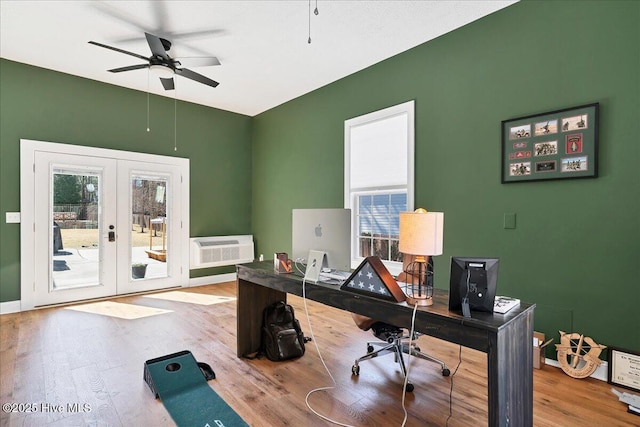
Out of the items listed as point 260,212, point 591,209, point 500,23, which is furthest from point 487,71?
point 260,212

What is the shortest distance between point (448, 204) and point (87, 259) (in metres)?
4.81

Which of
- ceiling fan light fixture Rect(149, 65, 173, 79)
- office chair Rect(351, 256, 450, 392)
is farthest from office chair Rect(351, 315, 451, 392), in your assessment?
ceiling fan light fixture Rect(149, 65, 173, 79)

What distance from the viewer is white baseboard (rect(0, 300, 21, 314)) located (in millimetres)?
4194

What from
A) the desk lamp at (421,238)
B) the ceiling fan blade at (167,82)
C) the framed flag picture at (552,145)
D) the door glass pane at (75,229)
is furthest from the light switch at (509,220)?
the door glass pane at (75,229)

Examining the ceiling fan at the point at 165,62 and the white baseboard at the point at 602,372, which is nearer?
the white baseboard at the point at 602,372

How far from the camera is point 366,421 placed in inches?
79.5

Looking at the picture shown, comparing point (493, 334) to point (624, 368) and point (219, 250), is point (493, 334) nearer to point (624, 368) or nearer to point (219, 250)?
point (624, 368)

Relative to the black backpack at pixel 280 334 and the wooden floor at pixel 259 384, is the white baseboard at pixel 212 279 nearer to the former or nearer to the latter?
the wooden floor at pixel 259 384

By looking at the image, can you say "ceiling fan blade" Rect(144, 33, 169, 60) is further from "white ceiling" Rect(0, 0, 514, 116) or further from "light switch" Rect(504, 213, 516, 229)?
"light switch" Rect(504, 213, 516, 229)

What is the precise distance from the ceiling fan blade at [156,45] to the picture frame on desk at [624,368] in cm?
440

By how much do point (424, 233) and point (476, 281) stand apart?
0.33m

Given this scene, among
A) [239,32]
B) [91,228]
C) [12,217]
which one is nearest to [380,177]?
[239,32]

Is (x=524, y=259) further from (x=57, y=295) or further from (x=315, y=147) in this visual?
(x=57, y=295)

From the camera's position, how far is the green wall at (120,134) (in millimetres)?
4230
